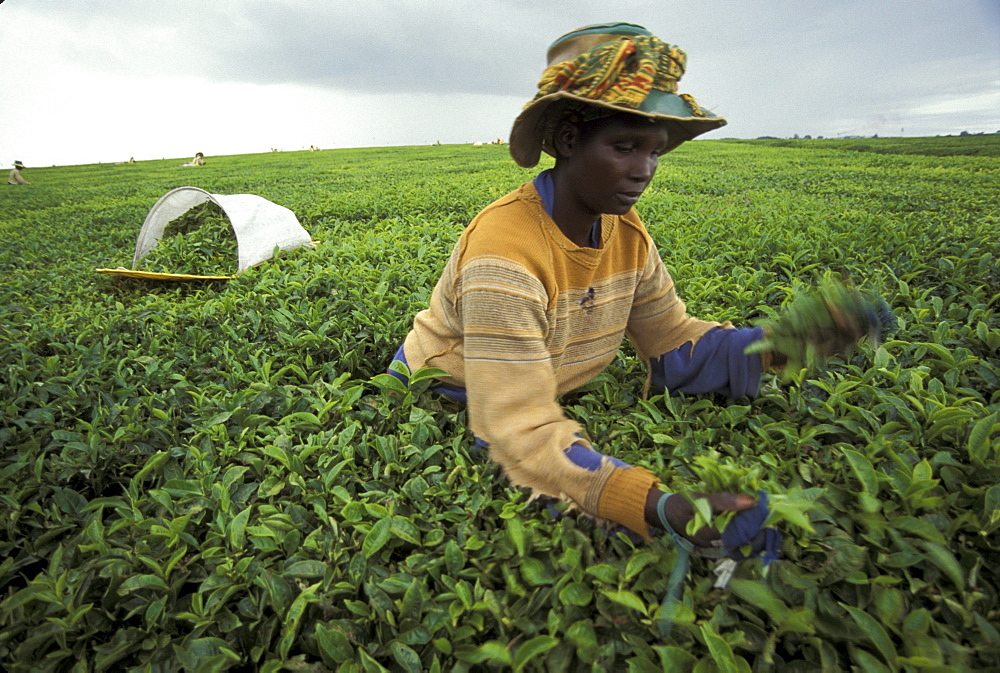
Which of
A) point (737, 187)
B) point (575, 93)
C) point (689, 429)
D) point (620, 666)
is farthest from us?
point (737, 187)

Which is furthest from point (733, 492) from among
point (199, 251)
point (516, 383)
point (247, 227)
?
point (199, 251)

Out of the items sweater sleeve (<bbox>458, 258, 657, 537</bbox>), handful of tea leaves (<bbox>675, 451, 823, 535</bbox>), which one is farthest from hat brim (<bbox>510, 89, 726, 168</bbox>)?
handful of tea leaves (<bbox>675, 451, 823, 535</bbox>)

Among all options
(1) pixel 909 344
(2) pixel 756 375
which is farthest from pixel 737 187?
(2) pixel 756 375

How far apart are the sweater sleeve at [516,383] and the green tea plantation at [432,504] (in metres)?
0.13

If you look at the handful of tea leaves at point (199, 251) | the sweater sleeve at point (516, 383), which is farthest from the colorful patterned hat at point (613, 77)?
the handful of tea leaves at point (199, 251)

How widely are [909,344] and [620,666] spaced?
66.2 inches

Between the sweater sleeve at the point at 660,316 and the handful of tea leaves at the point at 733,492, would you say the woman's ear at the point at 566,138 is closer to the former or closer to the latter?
the sweater sleeve at the point at 660,316

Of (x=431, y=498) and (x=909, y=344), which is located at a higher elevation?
(x=909, y=344)

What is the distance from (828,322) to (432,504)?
120cm

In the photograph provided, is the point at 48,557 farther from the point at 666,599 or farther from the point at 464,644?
the point at 666,599

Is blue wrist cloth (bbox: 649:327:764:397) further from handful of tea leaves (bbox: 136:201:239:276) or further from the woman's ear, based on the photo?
handful of tea leaves (bbox: 136:201:239:276)

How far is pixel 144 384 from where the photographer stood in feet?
7.63

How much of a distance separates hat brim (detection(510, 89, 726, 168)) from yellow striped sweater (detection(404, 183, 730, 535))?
0.11m

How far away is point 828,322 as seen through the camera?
57.4 inches
